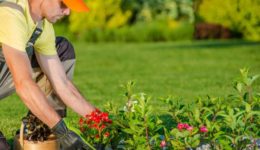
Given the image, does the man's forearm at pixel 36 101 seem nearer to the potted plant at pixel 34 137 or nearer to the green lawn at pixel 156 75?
the potted plant at pixel 34 137

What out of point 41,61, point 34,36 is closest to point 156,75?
point 41,61

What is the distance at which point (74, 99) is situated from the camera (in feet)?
19.5

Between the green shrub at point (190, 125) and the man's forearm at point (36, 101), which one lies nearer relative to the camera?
the green shrub at point (190, 125)

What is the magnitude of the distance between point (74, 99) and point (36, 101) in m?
0.96

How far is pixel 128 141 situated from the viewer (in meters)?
4.95

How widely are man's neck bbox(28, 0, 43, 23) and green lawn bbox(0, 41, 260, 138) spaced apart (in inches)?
75.7

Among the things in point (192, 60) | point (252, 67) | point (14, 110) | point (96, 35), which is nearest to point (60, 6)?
point (14, 110)

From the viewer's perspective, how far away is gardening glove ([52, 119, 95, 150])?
4969 mm

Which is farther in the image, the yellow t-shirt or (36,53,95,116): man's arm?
(36,53,95,116): man's arm

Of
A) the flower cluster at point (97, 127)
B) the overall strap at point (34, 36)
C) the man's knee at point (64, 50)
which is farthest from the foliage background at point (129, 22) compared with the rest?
the flower cluster at point (97, 127)

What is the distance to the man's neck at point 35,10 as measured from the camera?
5480 millimetres

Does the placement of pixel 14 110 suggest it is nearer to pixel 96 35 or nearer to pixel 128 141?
pixel 128 141

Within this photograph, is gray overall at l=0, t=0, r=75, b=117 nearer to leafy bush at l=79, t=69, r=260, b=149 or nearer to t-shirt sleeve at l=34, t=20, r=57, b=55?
t-shirt sleeve at l=34, t=20, r=57, b=55

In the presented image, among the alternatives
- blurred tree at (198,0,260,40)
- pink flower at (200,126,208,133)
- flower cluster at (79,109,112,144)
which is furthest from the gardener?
blurred tree at (198,0,260,40)
